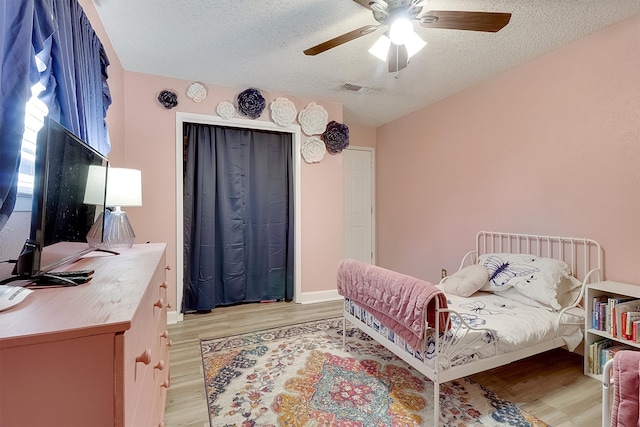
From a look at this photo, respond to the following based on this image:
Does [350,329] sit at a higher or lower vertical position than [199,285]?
lower

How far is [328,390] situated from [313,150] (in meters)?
2.64

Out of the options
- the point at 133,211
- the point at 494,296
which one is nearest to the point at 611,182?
the point at 494,296

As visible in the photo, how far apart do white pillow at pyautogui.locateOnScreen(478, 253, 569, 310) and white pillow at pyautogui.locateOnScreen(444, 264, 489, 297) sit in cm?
10

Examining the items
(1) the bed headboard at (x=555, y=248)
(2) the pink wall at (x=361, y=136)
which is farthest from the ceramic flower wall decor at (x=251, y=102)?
(1) the bed headboard at (x=555, y=248)

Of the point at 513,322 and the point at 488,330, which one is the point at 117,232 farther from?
the point at 513,322

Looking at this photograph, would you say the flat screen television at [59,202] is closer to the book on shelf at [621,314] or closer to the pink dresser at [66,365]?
the pink dresser at [66,365]

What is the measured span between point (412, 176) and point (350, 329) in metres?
2.27

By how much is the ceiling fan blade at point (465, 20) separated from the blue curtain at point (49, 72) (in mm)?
1779

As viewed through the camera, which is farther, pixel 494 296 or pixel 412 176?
pixel 412 176

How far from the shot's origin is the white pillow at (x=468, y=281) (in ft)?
7.98

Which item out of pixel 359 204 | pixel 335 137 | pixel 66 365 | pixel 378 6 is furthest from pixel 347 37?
pixel 359 204

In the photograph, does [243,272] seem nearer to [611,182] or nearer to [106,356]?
[106,356]

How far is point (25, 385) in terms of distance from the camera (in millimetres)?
526

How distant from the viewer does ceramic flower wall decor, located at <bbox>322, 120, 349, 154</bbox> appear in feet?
12.1
